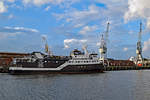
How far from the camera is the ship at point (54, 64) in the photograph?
57.8 metres

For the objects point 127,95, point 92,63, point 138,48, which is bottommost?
point 127,95

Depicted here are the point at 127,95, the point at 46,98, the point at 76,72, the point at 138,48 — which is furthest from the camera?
the point at 138,48

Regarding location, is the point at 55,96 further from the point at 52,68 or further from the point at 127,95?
the point at 52,68

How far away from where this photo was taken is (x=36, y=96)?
24.2 metres

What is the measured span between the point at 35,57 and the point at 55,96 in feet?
126

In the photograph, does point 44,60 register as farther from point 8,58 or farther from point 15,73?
point 8,58

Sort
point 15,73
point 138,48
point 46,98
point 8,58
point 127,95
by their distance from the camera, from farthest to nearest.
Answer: point 138,48
point 8,58
point 15,73
point 127,95
point 46,98

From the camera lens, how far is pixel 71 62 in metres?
62.3

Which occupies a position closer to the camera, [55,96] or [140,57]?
[55,96]

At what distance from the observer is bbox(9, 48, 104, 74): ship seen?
2274 inches

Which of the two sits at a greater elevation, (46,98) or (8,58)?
(8,58)

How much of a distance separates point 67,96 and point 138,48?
435 feet

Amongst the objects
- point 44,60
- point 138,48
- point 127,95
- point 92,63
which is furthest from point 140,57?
point 127,95

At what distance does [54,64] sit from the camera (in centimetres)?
6028
